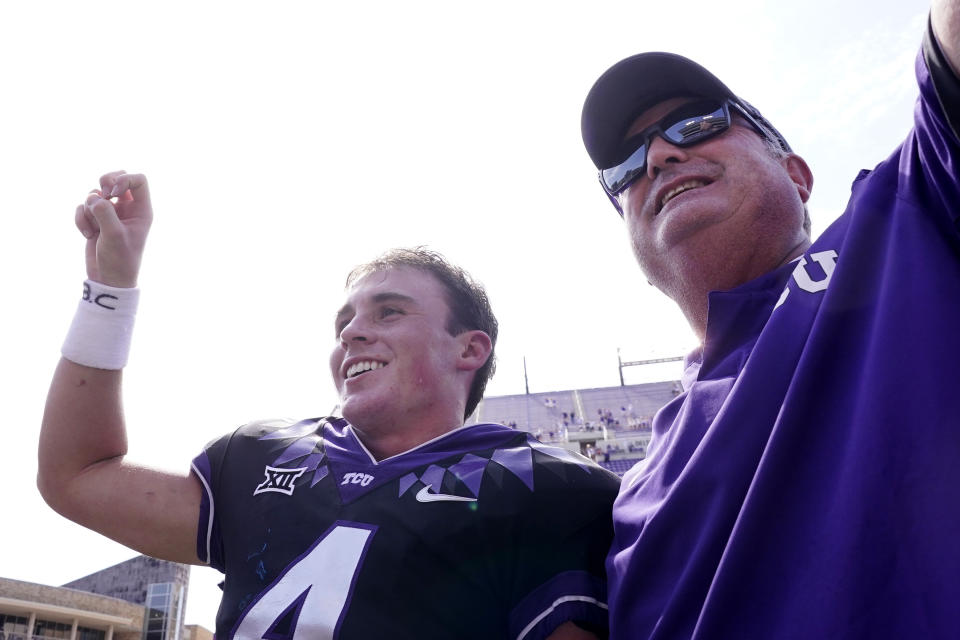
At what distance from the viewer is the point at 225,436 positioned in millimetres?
2262

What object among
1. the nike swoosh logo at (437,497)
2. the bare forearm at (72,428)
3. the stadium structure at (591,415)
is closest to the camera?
the nike swoosh logo at (437,497)

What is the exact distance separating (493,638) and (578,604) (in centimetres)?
25

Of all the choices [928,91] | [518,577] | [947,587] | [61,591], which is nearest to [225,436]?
[518,577]

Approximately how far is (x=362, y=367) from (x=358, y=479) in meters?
0.50

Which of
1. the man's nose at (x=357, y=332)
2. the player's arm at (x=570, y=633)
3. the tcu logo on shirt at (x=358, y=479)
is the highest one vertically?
the man's nose at (x=357, y=332)

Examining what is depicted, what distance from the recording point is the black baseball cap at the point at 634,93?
203cm

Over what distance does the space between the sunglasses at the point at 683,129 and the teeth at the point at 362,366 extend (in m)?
1.13

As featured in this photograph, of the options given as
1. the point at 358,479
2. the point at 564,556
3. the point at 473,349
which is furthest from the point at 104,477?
the point at 564,556

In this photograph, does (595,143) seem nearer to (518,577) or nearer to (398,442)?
(398,442)

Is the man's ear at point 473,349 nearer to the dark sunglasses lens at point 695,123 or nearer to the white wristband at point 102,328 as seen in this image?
the dark sunglasses lens at point 695,123

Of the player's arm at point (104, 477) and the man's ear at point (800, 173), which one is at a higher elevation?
the man's ear at point (800, 173)

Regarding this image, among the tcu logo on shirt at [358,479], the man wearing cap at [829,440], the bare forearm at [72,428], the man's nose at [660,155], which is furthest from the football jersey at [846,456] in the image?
the bare forearm at [72,428]

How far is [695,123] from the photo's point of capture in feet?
6.52

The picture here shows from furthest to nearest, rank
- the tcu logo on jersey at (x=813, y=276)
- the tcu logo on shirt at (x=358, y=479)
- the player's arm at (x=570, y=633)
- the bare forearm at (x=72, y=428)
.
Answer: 1. the bare forearm at (x=72, y=428)
2. the tcu logo on shirt at (x=358, y=479)
3. the player's arm at (x=570, y=633)
4. the tcu logo on jersey at (x=813, y=276)
